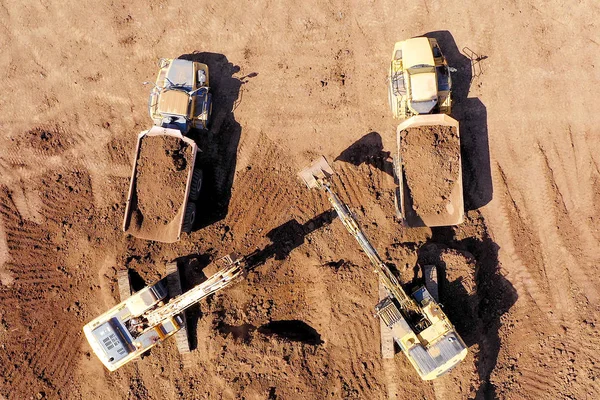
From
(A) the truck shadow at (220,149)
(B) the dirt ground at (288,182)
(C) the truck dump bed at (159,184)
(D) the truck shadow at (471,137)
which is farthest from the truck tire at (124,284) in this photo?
(D) the truck shadow at (471,137)

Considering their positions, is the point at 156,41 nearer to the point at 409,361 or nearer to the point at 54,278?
the point at 54,278

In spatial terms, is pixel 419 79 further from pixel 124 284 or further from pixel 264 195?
pixel 124 284

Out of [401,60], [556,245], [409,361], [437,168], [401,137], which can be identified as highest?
[401,60]

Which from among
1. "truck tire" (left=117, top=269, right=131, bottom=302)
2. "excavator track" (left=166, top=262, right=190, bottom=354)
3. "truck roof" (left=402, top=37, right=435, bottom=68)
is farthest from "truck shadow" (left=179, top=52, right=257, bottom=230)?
"truck roof" (left=402, top=37, right=435, bottom=68)

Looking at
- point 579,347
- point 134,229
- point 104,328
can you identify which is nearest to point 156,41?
point 134,229

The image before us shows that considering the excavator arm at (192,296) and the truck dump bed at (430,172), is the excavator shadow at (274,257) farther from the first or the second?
the truck dump bed at (430,172)

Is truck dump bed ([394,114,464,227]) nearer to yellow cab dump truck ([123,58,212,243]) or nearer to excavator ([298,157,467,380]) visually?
excavator ([298,157,467,380])
